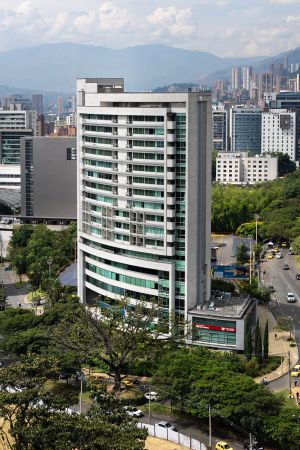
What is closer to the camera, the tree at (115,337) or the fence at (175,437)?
the fence at (175,437)

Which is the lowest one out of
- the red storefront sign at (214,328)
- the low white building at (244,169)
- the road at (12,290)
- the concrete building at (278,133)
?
the road at (12,290)

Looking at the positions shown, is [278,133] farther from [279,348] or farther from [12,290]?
[279,348]

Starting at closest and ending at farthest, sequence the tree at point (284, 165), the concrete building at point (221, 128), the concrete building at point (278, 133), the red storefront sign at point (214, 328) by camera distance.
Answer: the red storefront sign at point (214, 328), the tree at point (284, 165), the concrete building at point (278, 133), the concrete building at point (221, 128)

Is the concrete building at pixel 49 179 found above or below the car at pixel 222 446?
above

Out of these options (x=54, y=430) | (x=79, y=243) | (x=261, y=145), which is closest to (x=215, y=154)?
(x=261, y=145)

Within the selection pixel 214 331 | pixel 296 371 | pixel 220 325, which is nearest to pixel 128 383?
pixel 214 331

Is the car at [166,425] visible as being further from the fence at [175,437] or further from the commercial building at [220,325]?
the commercial building at [220,325]

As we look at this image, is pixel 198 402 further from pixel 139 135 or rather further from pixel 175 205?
pixel 139 135

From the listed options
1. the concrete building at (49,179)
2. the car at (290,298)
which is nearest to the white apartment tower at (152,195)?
the car at (290,298)
